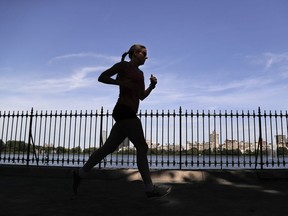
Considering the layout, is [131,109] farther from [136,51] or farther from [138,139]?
[136,51]

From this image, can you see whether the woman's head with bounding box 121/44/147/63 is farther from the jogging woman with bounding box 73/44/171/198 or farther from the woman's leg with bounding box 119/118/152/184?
the woman's leg with bounding box 119/118/152/184

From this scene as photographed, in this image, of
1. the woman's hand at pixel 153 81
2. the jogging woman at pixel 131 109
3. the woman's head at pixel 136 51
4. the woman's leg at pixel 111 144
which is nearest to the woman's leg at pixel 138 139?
the jogging woman at pixel 131 109

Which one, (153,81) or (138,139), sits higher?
(153,81)

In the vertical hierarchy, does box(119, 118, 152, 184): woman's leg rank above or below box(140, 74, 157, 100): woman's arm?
below

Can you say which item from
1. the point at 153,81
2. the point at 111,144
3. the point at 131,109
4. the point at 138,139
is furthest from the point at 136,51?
the point at 111,144

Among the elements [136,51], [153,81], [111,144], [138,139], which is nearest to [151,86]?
[153,81]

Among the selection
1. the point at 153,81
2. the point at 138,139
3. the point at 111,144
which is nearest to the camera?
the point at 138,139

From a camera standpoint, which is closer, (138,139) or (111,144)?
(138,139)

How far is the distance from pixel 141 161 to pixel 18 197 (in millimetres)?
1946

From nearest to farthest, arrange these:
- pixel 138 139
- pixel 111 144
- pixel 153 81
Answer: pixel 138 139 → pixel 111 144 → pixel 153 81

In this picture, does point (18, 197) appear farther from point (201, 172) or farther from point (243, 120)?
point (243, 120)

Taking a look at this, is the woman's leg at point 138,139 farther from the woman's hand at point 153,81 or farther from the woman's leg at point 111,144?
the woman's hand at point 153,81

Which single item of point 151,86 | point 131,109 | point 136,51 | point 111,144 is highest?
point 136,51

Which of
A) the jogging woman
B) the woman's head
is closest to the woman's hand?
the jogging woman
